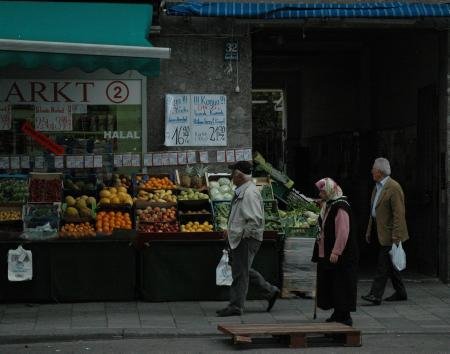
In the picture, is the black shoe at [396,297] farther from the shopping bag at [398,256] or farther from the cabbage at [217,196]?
the cabbage at [217,196]

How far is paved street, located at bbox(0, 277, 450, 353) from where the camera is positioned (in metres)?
9.36

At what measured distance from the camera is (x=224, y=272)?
36.6 ft

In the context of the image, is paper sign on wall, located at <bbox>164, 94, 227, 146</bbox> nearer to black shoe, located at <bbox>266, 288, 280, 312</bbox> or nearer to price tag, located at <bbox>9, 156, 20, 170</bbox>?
price tag, located at <bbox>9, 156, 20, 170</bbox>

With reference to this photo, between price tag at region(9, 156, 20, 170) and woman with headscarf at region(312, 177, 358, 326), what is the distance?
497cm

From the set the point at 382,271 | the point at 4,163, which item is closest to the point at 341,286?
the point at 382,271

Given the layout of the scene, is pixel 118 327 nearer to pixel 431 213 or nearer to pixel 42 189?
pixel 42 189

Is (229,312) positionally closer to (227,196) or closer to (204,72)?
(227,196)

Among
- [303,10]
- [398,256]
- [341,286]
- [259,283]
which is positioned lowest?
[259,283]

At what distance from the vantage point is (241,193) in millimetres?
10203

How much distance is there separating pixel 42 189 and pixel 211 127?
258 centimetres

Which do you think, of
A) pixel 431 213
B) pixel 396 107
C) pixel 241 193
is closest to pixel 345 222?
pixel 241 193

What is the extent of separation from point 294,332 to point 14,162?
5484mm

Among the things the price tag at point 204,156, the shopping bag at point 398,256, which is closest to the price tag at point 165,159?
the price tag at point 204,156

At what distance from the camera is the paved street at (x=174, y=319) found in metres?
9.36
